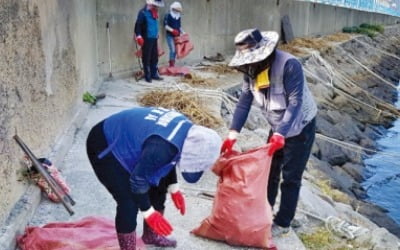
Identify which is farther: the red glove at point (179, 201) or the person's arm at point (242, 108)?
the person's arm at point (242, 108)

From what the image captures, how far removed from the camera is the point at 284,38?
16578 millimetres

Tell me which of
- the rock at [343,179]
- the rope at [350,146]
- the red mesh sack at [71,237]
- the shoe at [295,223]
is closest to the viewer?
the red mesh sack at [71,237]

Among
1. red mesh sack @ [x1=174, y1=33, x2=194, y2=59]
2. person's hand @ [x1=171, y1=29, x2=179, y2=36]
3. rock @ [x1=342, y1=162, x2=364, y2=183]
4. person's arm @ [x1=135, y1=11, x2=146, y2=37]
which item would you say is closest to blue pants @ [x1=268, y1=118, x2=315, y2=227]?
person's arm @ [x1=135, y1=11, x2=146, y2=37]

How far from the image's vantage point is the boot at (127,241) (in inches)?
117

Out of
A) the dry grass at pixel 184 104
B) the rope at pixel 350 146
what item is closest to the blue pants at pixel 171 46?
the dry grass at pixel 184 104

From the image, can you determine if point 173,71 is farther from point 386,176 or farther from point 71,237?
point 71,237

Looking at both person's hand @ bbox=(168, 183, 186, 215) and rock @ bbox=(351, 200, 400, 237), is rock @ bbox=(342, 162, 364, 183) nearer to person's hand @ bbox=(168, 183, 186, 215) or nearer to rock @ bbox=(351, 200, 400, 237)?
rock @ bbox=(351, 200, 400, 237)

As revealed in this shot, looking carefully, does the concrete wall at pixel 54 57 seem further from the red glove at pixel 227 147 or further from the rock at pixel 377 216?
the rock at pixel 377 216

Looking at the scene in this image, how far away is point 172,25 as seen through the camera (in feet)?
33.5

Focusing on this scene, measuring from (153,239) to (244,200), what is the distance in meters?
0.66

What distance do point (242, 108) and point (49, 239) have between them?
1614 millimetres

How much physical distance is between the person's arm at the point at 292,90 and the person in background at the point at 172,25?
22.9 feet

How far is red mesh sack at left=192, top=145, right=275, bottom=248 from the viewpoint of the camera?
3.35 meters

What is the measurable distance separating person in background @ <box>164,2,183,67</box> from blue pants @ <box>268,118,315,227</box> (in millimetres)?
6791
